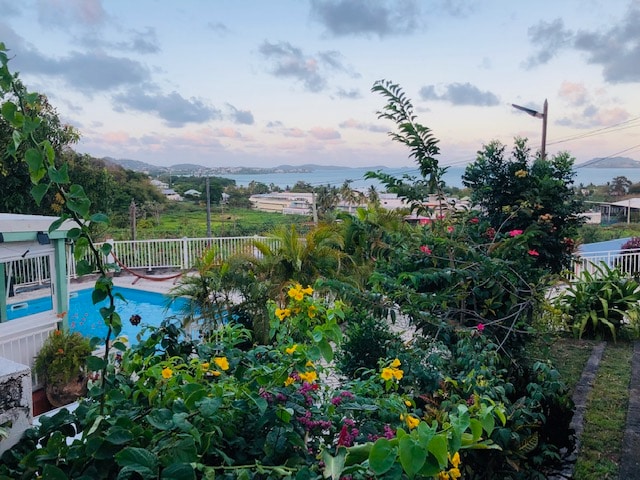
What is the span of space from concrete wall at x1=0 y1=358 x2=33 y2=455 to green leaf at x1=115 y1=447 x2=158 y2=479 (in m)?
0.56

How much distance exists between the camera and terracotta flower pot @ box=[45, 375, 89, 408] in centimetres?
436

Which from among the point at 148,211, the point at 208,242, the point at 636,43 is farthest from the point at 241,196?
the point at 636,43

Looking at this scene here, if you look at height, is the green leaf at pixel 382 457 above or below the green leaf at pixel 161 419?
above

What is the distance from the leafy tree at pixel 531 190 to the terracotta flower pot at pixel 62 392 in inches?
173

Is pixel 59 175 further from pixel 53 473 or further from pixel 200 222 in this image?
pixel 200 222

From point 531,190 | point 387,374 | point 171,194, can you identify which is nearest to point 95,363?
point 387,374

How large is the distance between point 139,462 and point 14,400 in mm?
643

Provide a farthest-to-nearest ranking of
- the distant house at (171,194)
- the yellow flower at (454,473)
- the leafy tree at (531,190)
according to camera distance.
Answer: the distant house at (171,194) < the leafy tree at (531,190) < the yellow flower at (454,473)

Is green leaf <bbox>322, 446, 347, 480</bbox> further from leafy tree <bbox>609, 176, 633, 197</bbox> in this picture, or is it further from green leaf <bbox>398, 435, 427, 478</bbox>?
leafy tree <bbox>609, 176, 633, 197</bbox>

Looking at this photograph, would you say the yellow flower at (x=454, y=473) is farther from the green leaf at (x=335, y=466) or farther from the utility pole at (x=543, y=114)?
the utility pole at (x=543, y=114)

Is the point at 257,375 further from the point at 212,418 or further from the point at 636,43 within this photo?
the point at 636,43

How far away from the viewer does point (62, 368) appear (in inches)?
172

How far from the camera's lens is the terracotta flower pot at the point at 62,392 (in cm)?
436

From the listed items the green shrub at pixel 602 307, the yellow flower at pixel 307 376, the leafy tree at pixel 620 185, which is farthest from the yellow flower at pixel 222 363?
the leafy tree at pixel 620 185
